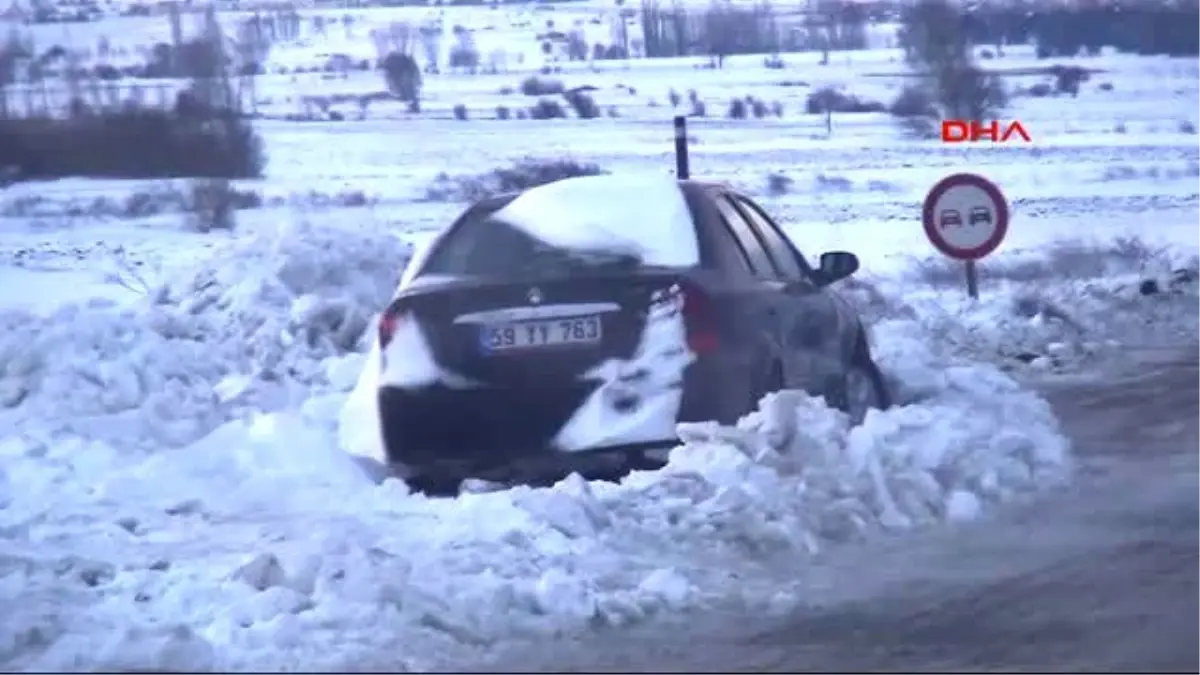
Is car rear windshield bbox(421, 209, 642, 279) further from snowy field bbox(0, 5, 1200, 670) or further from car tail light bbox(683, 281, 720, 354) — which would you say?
snowy field bbox(0, 5, 1200, 670)

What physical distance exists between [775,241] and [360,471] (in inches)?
96.3

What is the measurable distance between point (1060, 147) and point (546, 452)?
35003 mm

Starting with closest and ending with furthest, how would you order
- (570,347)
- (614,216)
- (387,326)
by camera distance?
(570,347), (387,326), (614,216)

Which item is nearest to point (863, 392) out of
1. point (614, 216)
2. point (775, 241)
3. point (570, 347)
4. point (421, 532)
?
point (775, 241)

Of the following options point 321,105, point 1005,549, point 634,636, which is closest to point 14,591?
point 634,636

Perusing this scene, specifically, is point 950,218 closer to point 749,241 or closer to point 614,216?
point 749,241

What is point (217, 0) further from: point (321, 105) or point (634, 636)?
point (634, 636)

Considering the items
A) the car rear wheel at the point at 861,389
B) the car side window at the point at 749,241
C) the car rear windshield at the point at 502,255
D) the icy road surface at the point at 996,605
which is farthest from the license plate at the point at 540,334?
the car rear wheel at the point at 861,389

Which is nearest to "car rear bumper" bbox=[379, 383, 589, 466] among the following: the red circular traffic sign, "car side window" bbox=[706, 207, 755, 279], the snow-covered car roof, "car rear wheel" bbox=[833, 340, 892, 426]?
the snow-covered car roof

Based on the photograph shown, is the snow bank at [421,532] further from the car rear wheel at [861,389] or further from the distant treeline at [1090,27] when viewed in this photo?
the distant treeline at [1090,27]

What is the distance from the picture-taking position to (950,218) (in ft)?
56.6

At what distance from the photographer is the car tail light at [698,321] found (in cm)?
959

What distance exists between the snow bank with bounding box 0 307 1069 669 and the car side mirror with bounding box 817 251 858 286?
2.74 ft

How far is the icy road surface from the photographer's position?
704 centimetres
